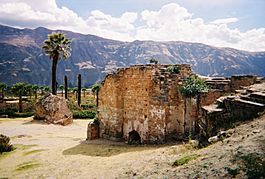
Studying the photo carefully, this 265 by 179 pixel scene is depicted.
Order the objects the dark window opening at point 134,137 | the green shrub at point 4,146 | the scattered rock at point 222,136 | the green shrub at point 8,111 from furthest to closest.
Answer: the green shrub at point 8,111
the green shrub at point 4,146
the dark window opening at point 134,137
the scattered rock at point 222,136

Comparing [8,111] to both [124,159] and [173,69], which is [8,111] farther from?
[124,159]

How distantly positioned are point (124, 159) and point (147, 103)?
220 inches

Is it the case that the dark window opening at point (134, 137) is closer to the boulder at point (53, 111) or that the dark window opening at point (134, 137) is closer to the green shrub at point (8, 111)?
the boulder at point (53, 111)

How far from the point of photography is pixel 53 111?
3816cm

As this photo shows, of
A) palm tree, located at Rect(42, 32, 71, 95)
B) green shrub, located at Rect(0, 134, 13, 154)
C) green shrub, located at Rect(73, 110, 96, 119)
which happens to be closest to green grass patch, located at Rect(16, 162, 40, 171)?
green shrub, located at Rect(0, 134, 13, 154)

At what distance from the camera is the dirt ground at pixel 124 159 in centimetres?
942

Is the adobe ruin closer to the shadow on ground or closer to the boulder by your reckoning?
the shadow on ground

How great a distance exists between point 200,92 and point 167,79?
2.37 metres

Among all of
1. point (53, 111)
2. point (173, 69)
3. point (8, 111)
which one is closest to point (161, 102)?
point (173, 69)

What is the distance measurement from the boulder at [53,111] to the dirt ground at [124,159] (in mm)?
11328

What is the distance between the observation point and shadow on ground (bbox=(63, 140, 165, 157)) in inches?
707

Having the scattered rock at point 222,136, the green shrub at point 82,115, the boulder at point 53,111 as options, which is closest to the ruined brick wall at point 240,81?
the scattered rock at point 222,136

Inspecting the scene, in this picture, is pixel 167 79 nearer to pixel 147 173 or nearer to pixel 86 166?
pixel 86 166

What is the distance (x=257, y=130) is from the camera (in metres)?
10.4
